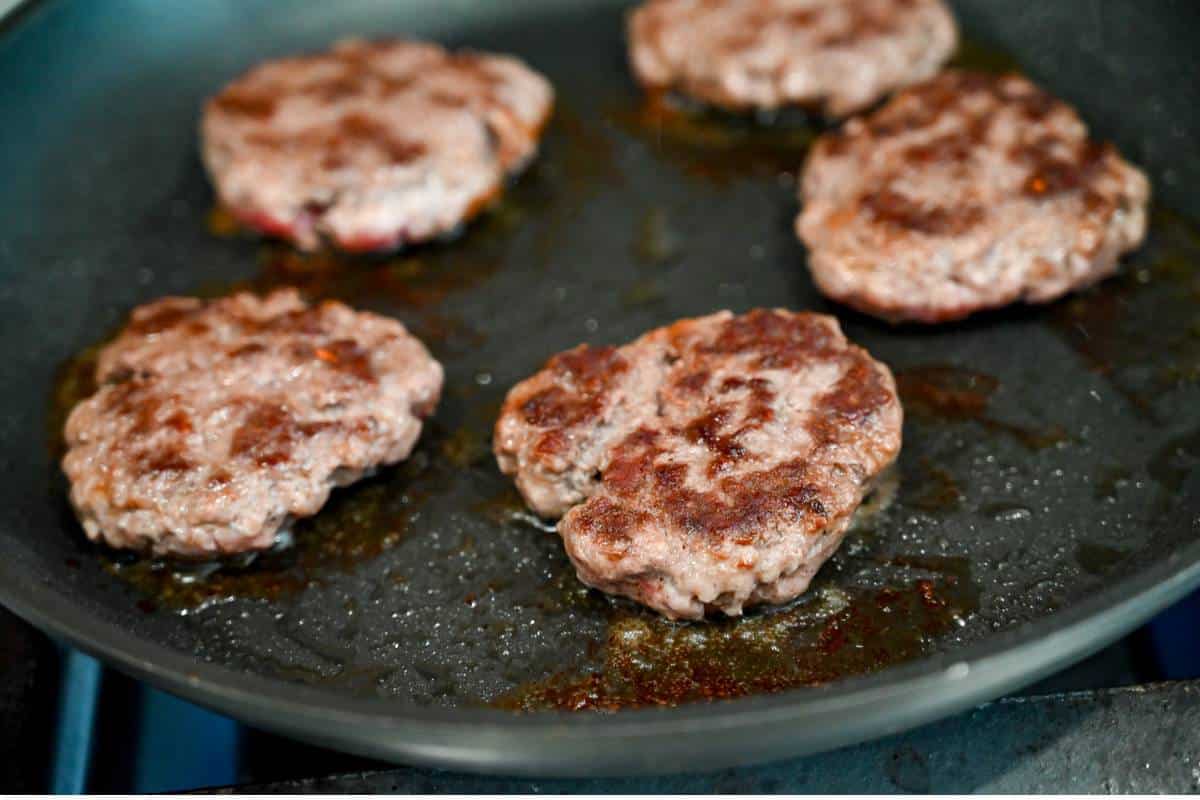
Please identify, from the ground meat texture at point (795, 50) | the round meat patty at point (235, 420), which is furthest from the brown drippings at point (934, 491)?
the ground meat texture at point (795, 50)

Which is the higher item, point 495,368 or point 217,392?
point 217,392

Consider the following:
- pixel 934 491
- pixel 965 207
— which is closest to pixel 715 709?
pixel 934 491

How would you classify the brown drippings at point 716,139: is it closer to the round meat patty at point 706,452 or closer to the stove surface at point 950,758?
the round meat patty at point 706,452

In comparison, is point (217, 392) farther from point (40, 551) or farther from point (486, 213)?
point (486, 213)

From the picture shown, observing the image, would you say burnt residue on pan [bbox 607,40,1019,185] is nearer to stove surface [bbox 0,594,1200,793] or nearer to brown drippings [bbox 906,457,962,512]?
brown drippings [bbox 906,457,962,512]

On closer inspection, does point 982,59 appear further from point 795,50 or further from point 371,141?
point 371,141

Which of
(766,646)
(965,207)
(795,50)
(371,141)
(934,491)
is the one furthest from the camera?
(795,50)

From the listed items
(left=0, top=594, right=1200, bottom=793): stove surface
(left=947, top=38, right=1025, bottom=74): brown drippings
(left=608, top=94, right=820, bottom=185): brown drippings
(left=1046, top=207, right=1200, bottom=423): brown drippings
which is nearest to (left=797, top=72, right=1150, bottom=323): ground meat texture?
(left=1046, top=207, right=1200, bottom=423): brown drippings

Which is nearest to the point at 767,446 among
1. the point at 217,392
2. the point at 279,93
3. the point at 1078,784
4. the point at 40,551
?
the point at 1078,784
